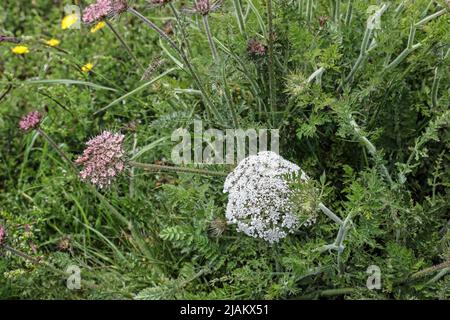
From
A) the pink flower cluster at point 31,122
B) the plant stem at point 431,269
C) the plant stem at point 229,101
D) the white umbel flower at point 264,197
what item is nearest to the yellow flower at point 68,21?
the pink flower cluster at point 31,122

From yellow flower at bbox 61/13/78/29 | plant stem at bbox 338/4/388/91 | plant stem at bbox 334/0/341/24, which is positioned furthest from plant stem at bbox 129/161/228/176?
yellow flower at bbox 61/13/78/29

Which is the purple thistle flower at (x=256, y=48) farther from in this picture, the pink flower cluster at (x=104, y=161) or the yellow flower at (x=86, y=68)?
the yellow flower at (x=86, y=68)

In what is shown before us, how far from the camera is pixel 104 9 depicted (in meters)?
2.09

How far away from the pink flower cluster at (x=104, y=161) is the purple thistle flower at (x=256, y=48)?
52 centimetres

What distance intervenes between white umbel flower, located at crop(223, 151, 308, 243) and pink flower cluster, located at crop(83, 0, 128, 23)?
58 cm

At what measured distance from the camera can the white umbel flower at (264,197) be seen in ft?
6.36

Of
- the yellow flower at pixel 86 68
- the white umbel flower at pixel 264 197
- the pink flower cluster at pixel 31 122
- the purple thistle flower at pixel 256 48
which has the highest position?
the yellow flower at pixel 86 68

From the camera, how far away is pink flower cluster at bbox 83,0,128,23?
2001 millimetres

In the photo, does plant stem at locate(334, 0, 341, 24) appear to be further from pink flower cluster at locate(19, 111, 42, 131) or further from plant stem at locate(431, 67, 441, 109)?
pink flower cluster at locate(19, 111, 42, 131)

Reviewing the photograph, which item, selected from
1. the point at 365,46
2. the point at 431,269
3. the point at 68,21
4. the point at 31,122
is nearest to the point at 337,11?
the point at 365,46

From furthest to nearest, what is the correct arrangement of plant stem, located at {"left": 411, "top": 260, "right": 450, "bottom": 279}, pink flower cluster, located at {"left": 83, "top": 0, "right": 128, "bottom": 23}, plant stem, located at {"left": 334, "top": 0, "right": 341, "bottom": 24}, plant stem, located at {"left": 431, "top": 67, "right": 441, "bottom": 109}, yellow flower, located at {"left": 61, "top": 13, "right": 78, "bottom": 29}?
yellow flower, located at {"left": 61, "top": 13, "right": 78, "bottom": 29} < plant stem, located at {"left": 334, "top": 0, "right": 341, "bottom": 24} < plant stem, located at {"left": 431, "top": 67, "right": 441, "bottom": 109} < pink flower cluster, located at {"left": 83, "top": 0, "right": 128, "bottom": 23} < plant stem, located at {"left": 411, "top": 260, "right": 450, "bottom": 279}

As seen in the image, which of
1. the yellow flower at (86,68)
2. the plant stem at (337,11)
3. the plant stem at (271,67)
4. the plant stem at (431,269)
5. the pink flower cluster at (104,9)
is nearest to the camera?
the plant stem at (431,269)

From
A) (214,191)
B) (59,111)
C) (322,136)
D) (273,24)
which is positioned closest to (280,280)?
(214,191)
